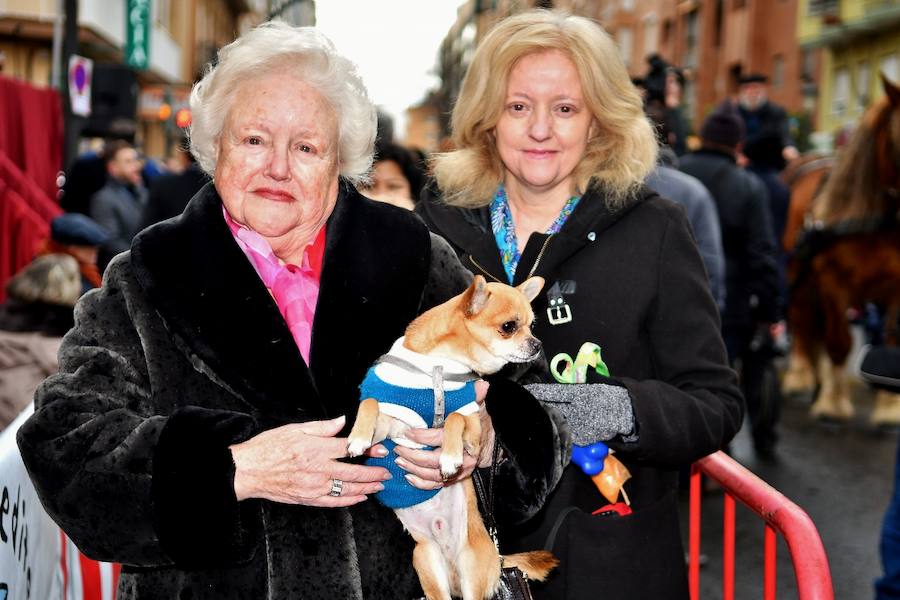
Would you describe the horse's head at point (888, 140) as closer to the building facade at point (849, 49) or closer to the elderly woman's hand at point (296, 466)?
the elderly woman's hand at point (296, 466)

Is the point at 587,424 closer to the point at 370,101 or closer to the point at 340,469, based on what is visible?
the point at 340,469

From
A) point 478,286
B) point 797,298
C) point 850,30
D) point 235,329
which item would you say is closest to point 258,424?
point 235,329

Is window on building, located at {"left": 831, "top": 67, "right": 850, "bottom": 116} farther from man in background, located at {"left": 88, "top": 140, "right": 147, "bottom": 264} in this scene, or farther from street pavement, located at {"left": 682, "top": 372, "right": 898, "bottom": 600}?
Result: man in background, located at {"left": 88, "top": 140, "right": 147, "bottom": 264}

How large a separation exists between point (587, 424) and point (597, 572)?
45 cm

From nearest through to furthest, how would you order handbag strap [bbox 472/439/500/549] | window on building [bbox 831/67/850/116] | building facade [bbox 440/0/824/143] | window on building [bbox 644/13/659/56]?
handbag strap [bbox 472/439/500/549]
window on building [bbox 831/67/850/116]
building facade [bbox 440/0/824/143]
window on building [bbox 644/13/659/56]

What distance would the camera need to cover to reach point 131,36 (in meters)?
23.4

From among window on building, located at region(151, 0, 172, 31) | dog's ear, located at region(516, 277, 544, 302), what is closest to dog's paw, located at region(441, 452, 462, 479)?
dog's ear, located at region(516, 277, 544, 302)

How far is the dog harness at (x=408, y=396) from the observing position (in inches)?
96.8

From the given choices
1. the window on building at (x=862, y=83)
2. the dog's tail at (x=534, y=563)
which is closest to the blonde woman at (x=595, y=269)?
the dog's tail at (x=534, y=563)

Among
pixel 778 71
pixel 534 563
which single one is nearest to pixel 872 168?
pixel 534 563

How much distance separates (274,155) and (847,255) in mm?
7633

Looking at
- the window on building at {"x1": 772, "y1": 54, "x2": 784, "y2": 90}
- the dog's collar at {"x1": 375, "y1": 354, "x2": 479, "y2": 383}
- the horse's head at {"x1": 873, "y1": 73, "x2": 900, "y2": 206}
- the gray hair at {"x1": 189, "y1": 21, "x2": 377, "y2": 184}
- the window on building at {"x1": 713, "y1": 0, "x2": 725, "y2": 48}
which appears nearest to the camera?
the dog's collar at {"x1": 375, "y1": 354, "x2": 479, "y2": 383}

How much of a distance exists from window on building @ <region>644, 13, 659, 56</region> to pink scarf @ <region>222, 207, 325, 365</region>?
5407 centimetres

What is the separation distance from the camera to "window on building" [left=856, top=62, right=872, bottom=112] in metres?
36.0
